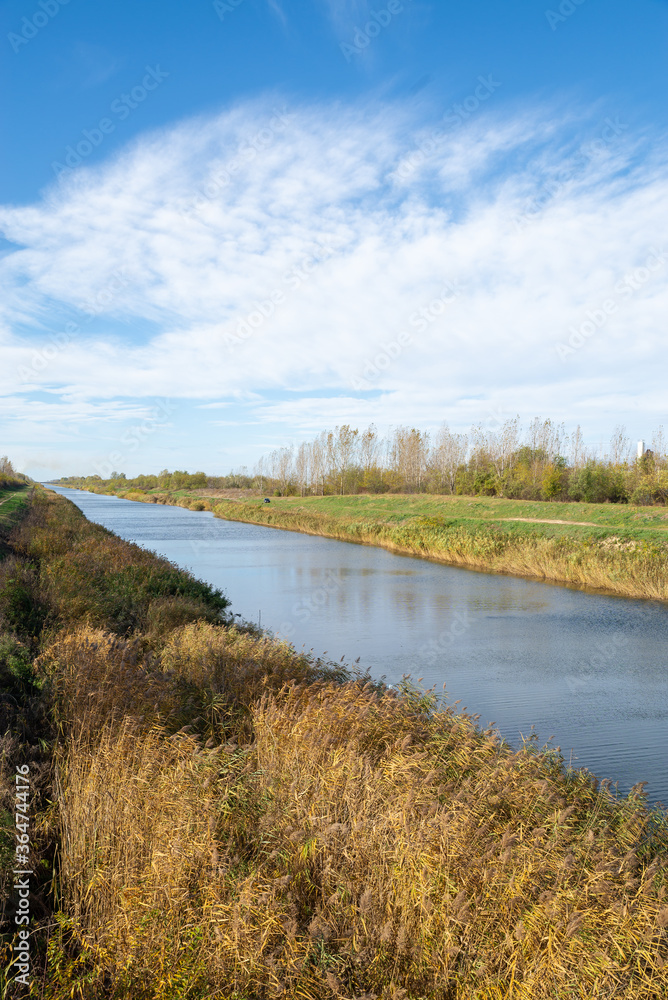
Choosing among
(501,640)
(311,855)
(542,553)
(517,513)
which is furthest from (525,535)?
(311,855)

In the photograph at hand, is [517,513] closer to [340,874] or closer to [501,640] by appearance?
[501,640]

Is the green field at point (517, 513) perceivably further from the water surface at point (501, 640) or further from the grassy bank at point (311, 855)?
the grassy bank at point (311, 855)

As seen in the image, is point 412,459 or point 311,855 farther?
point 412,459

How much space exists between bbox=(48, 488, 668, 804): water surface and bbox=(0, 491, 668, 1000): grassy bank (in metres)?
2.15

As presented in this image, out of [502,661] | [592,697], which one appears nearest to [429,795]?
[592,697]

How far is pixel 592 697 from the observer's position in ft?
31.1

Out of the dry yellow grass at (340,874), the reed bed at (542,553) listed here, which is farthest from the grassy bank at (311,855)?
the reed bed at (542,553)

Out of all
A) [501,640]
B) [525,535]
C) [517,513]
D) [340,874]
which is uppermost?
[517,513]

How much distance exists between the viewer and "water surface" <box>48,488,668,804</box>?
8102 millimetres

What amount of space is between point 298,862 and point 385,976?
0.78 metres

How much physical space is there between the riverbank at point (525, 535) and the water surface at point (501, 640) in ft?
3.30

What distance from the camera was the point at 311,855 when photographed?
3.61 metres

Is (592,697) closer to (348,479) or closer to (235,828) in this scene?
(235,828)

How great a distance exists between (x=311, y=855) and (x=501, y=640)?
1003 centimetres
